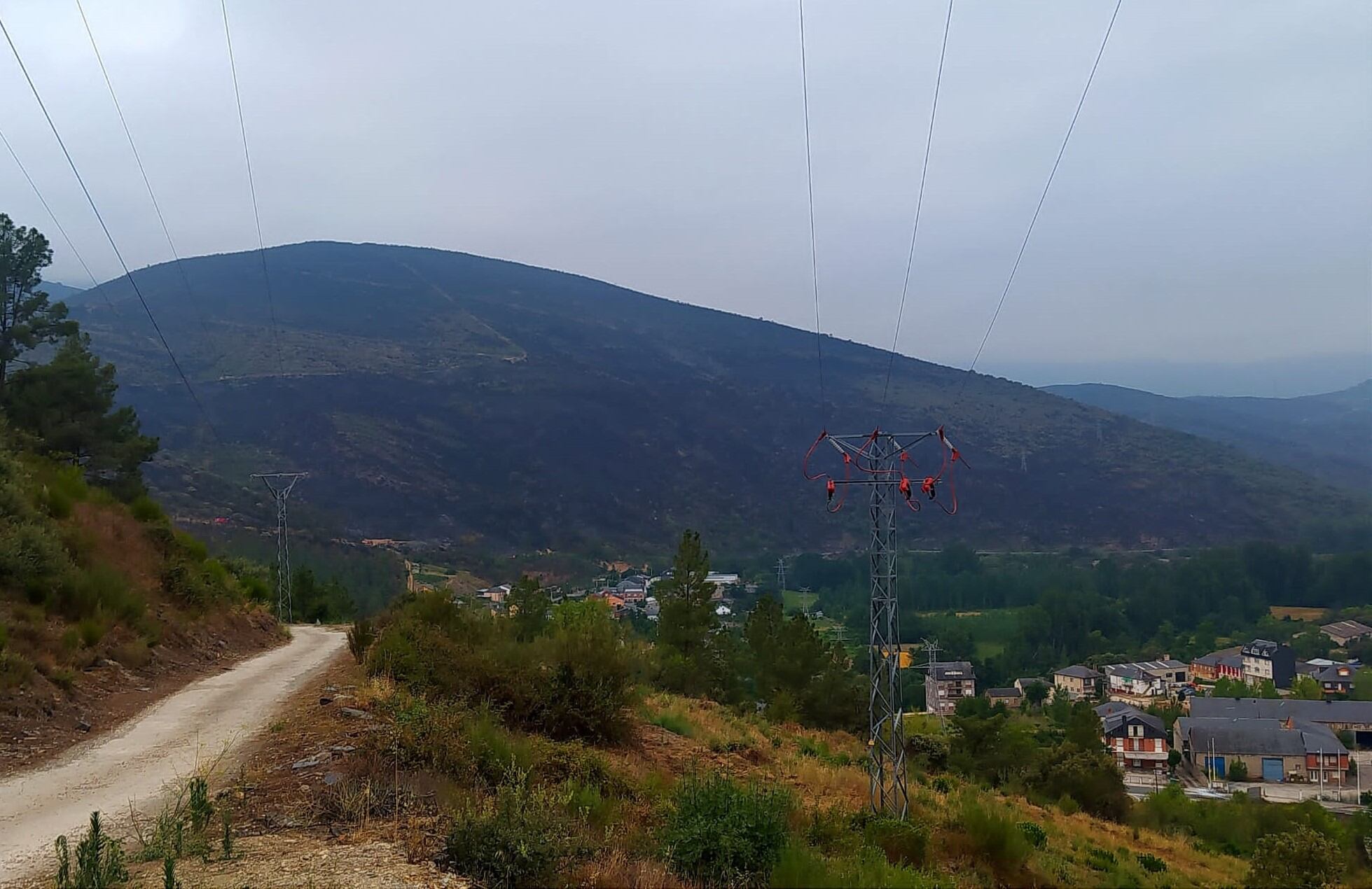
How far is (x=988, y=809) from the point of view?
17.4 meters

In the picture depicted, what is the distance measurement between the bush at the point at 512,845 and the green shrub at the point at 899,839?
561cm

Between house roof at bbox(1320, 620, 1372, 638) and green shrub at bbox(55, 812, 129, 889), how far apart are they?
96704 millimetres

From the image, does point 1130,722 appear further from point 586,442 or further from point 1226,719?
point 586,442

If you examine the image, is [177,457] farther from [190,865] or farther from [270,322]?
[190,865]

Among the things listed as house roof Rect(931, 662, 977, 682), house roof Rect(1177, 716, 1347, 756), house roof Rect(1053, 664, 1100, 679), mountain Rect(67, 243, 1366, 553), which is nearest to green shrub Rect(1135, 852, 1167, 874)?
house roof Rect(1177, 716, 1347, 756)

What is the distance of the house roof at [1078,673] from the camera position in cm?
6975

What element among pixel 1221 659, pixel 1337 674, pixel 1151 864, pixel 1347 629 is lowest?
pixel 1221 659

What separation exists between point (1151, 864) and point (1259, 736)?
35.4 metres

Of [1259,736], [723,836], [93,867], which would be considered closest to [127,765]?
[93,867]

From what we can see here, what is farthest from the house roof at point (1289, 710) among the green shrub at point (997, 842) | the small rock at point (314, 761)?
the small rock at point (314, 761)

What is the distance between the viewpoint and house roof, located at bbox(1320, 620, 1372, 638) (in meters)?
80.1

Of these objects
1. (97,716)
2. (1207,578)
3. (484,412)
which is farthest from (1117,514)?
(97,716)

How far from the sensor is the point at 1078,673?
70.6 metres

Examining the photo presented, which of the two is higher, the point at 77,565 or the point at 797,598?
the point at 77,565
